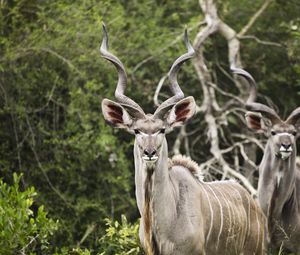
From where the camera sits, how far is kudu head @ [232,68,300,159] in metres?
5.53

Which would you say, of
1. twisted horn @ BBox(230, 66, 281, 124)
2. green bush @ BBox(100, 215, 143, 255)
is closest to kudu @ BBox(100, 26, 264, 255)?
green bush @ BBox(100, 215, 143, 255)

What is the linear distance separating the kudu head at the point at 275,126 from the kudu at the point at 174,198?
76cm

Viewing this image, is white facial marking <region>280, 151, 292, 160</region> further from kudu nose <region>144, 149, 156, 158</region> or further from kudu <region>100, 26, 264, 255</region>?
kudu nose <region>144, 149, 156, 158</region>

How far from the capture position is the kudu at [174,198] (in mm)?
4219

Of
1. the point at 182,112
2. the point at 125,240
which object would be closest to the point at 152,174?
the point at 182,112

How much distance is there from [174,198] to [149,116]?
48cm

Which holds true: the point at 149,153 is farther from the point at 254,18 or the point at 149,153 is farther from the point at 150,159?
the point at 254,18

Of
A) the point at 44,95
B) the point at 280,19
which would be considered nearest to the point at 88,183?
the point at 44,95

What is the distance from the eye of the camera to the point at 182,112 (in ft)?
14.8

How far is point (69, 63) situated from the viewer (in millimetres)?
6965

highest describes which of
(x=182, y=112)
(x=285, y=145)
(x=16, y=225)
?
(x=182, y=112)

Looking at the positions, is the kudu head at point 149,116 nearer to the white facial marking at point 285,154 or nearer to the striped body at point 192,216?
the striped body at point 192,216

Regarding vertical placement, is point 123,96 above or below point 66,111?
above

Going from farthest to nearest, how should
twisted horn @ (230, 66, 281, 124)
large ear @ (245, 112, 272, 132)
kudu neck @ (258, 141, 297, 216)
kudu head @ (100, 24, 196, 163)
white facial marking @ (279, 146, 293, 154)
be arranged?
1. large ear @ (245, 112, 272, 132)
2. twisted horn @ (230, 66, 281, 124)
3. kudu neck @ (258, 141, 297, 216)
4. white facial marking @ (279, 146, 293, 154)
5. kudu head @ (100, 24, 196, 163)
